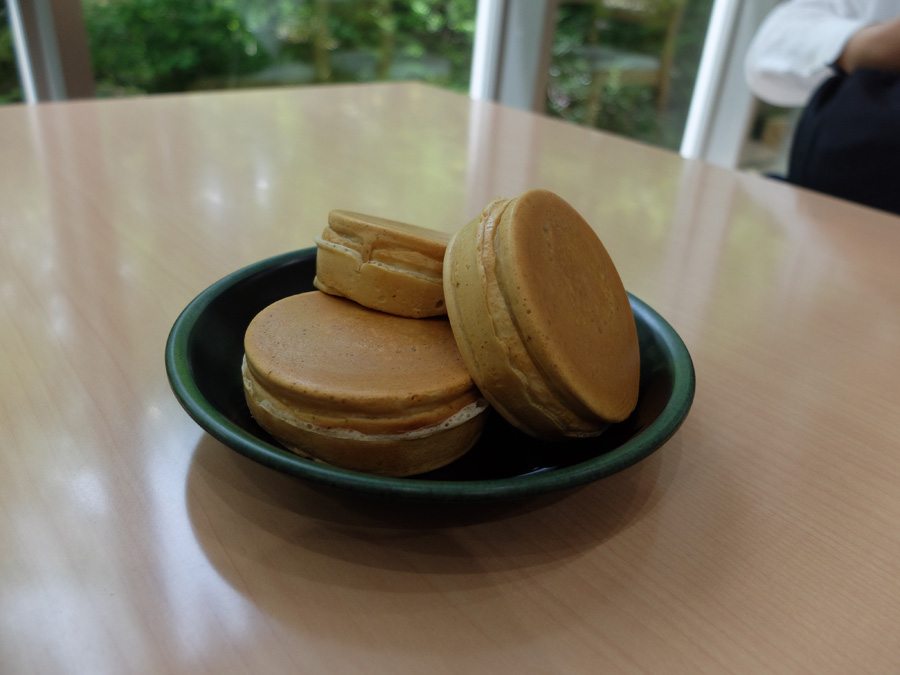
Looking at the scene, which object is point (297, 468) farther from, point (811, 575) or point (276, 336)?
point (811, 575)

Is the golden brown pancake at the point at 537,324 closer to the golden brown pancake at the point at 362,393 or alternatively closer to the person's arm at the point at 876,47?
the golden brown pancake at the point at 362,393

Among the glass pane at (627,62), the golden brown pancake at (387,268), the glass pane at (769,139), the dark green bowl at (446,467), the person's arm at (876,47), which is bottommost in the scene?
the glass pane at (769,139)

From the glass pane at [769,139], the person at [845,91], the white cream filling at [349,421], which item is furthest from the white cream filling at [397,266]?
the glass pane at [769,139]

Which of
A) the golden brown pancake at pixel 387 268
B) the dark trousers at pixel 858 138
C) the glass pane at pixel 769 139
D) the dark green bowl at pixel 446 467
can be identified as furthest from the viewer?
the glass pane at pixel 769 139

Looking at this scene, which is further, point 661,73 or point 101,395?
point 661,73

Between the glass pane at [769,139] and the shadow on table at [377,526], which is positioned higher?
the shadow on table at [377,526]

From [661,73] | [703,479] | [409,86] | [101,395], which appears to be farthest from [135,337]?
[661,73]

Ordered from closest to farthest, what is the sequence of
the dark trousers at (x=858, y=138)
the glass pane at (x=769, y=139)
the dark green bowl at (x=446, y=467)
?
1. the dark green bowl at (x=446, y=467)
2. the dark trousers at (x=858, y=138)
3. the glass pane at (x=769, y=139)

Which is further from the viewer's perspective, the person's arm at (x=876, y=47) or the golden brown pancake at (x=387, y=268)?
the person's arm at (x=876, y=47)

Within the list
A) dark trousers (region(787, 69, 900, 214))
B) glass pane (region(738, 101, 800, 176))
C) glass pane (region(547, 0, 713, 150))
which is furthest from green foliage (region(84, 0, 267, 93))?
glass pane (region(738, 101, 800, 176))
